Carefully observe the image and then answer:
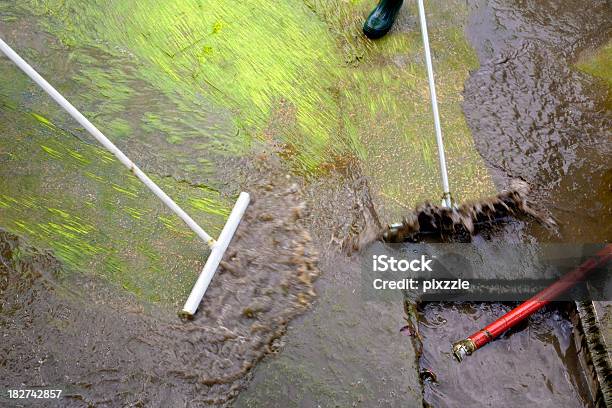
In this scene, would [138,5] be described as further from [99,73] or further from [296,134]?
[296,134]

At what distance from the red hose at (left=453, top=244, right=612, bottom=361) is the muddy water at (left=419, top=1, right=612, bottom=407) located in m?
0.08

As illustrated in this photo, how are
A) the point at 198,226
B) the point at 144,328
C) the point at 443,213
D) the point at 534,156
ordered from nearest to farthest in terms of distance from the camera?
the point at 144,328 → the point at 198,226 → the point at 443,213 → the point at 534,156

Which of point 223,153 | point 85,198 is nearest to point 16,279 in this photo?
point 85,198

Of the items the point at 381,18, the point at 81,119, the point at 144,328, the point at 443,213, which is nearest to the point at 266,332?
the point at 144,328

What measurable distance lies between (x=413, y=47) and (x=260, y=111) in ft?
3.88

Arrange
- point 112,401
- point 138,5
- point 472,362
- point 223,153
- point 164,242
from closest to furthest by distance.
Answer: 1. point 112,401
2. point 472,362
3. point 164,242
4. point 223,153
5. point 138,5

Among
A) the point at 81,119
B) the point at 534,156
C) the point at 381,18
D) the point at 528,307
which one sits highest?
the point at 381,18

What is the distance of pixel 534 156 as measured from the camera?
3.08 m

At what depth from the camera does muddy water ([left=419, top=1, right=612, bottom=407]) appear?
7.88 feet

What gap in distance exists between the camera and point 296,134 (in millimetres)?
3061

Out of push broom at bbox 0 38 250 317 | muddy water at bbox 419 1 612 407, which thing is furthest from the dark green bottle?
push broom at bbox 0 38 250 317

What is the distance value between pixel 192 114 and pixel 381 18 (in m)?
1.41

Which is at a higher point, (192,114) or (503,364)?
(192,114)

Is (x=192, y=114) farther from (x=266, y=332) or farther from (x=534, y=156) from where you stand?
(x=534, y=156)
